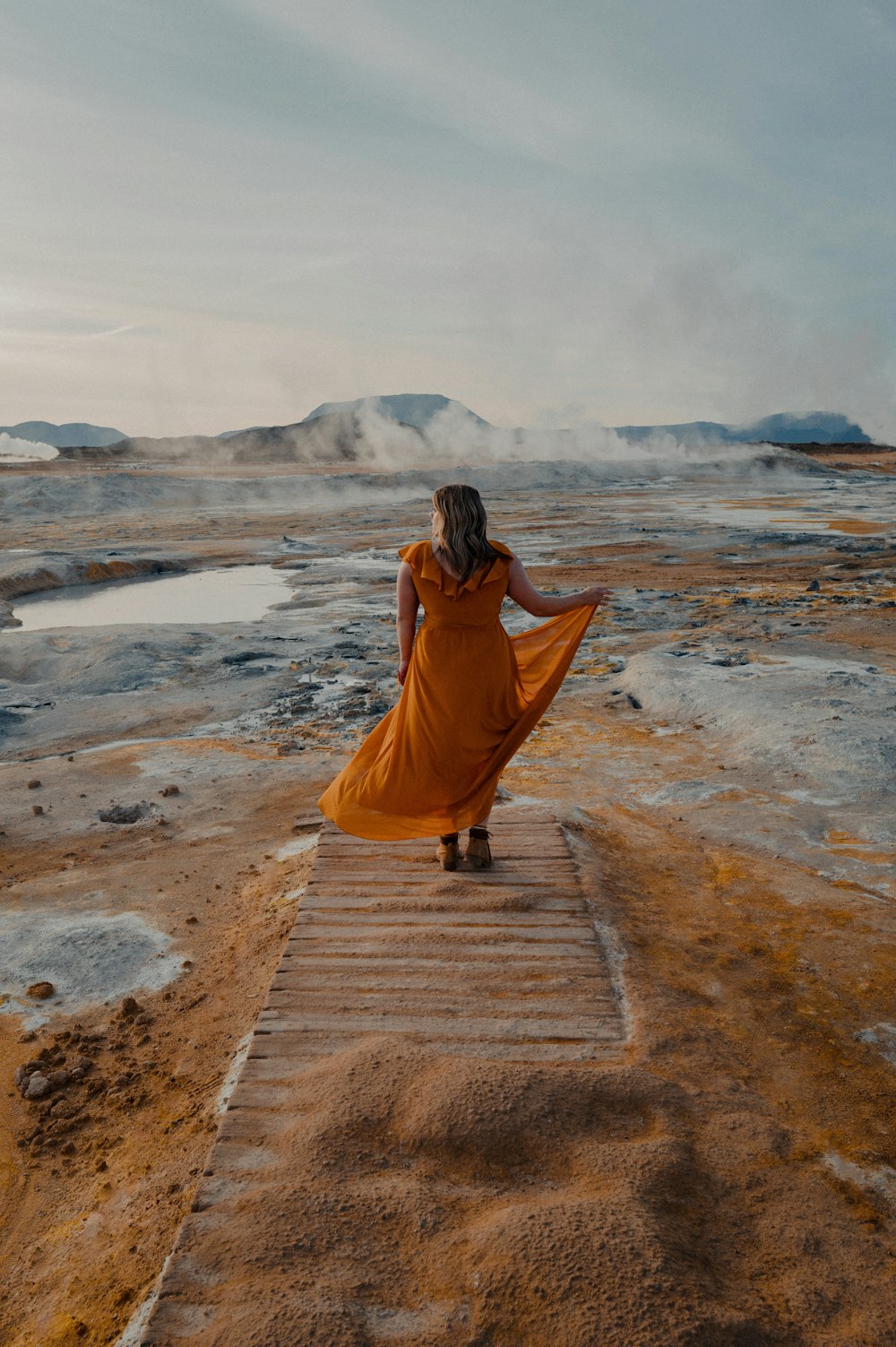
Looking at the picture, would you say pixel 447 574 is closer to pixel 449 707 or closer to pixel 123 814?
pixel 449 707

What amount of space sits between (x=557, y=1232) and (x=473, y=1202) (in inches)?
9.4

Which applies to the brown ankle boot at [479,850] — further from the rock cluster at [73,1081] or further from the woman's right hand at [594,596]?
the rock cluster at [73,1081]

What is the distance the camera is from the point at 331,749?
246 inches

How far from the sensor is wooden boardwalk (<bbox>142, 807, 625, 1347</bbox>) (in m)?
2.08

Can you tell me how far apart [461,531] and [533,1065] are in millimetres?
1801

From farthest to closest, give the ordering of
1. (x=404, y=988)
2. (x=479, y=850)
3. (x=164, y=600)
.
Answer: (x=164, y=600) < (x=479, y=850) < (x=404, y=988)

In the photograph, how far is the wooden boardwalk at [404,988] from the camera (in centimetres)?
208

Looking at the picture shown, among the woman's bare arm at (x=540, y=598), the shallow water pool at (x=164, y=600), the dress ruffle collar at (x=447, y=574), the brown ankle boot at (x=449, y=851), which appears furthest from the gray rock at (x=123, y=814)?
the shallow water pool at (x=164, y=600)

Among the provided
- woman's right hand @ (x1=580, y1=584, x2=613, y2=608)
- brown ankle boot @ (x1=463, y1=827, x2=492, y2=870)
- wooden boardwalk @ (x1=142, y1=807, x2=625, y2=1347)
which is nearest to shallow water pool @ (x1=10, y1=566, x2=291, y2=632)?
brown ankle boot @ (x1=463, y1=827, x2=492, y2=870)

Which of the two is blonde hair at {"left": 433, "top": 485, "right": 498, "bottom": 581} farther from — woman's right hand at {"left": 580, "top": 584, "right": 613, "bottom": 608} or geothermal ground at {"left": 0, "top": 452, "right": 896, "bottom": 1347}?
geothermal ground at {"left": 0, "top": 452, "right": 896, "bottom": 1347}

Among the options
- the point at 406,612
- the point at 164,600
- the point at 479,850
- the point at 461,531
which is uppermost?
the point at 461,531

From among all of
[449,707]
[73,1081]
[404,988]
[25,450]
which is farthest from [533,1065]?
[25,450]

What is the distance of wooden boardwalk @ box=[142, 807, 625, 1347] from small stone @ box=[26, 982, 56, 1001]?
102cm

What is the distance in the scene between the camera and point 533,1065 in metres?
2.48
